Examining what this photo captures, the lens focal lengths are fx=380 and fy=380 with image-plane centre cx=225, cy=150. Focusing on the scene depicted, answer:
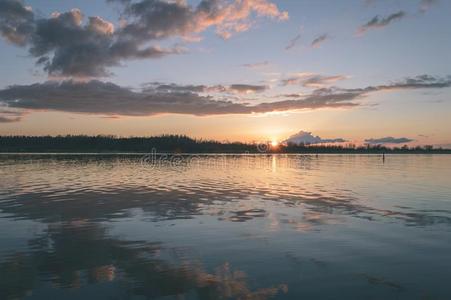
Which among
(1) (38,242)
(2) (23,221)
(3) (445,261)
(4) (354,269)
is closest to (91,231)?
(1) (38,242)

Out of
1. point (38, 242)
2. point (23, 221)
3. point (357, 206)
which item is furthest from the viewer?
point (357, 206)

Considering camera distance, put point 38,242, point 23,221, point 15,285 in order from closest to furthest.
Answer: point 15,285 → point 38,242 → point 23,221

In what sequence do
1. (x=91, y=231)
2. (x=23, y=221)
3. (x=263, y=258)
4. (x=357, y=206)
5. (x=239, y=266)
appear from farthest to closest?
1. (x=357, y=206)
2. (x=23, y=221)
3. (x=91, y=231)
4. (x=263, y=258)
5. (x=239, y=266)

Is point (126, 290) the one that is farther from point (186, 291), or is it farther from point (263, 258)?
point (263, 258)

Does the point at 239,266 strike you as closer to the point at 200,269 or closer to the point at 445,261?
the point at 200,269

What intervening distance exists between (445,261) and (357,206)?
13.8 metres

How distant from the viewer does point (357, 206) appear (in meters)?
28.0

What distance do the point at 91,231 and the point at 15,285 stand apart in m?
7.52

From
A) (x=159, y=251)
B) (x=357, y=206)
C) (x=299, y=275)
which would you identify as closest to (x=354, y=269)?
(x=299, y=275)

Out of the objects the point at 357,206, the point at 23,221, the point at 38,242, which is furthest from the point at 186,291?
the point at 357,206

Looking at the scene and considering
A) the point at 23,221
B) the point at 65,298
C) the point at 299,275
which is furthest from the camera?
the point at 23,221

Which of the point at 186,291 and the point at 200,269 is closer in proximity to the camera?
the point at 186,291

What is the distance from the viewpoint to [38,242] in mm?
16578

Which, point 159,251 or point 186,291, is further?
point 159,251
